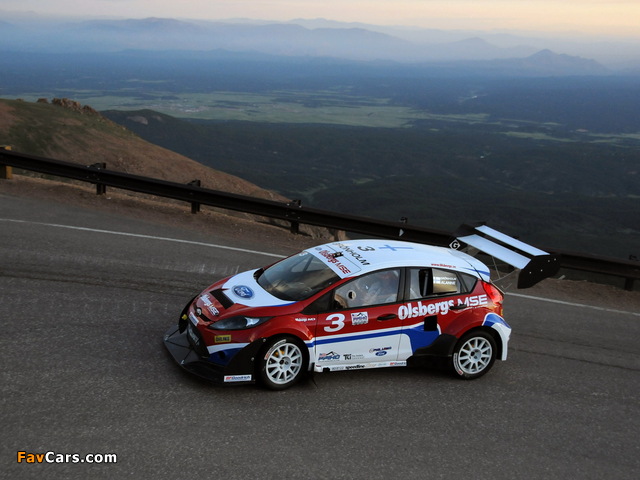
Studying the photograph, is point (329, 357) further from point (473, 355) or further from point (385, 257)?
point (473, 355)

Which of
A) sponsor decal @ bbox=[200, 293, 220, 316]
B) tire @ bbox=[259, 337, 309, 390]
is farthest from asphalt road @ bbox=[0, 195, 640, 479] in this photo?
sponsor decal @ bbox=[200, 293, 220, 316]

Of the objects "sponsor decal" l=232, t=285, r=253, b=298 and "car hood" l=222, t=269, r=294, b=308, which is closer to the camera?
"car hood" l=222, t=269, r=294, b=308

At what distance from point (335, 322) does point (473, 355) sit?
189 centimetres

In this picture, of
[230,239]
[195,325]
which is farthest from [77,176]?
[195,325]

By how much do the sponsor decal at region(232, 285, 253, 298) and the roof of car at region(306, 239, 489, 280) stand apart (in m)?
0.98

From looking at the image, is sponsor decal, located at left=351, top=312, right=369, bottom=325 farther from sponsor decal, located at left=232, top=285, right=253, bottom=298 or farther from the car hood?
sponsor decal, located at left=232, top=285, right=253, bottom=298

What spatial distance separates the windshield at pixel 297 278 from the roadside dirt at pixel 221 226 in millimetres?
5092

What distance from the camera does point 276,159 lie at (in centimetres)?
15800

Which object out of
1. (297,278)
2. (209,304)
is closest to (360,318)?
(297,278)

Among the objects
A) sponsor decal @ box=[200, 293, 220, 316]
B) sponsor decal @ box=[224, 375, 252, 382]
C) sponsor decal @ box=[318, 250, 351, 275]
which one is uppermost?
sponsor decal @ box=[318, 250, 351, 275]

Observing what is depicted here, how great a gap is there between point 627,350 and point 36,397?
795cm

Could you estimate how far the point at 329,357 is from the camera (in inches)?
306

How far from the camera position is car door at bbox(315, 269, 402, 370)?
774 cm

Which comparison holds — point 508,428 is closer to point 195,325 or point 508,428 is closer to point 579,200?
point 195,325
